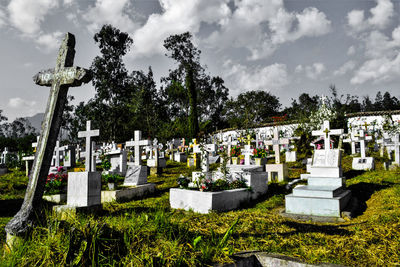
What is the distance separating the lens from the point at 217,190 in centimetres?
683

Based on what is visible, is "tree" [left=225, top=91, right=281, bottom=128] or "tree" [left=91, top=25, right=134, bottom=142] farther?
"tree" [left=225, top=91, right=281, bottom=128]

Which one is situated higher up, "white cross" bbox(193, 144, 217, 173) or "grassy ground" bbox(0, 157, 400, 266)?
"white cross" bbox(193, 144, 217, 173)

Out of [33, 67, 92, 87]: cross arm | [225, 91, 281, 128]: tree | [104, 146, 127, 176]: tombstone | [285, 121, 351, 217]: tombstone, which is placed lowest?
[285, 121, 351, 217]: tombstone

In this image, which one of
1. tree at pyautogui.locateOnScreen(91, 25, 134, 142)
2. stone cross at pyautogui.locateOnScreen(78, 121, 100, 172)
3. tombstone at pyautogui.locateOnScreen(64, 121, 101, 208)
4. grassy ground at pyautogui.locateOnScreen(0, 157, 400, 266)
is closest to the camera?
grassy ground at pyautogui.locateOnScreen(0, 157, 400, 266)

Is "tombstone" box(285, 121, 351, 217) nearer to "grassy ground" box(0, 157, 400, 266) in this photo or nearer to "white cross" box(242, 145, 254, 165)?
"grassy ground" box(0, 157, 400, 266)

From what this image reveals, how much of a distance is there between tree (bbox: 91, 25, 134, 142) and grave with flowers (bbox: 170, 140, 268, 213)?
25.3 m

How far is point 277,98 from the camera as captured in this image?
4847 centimetres

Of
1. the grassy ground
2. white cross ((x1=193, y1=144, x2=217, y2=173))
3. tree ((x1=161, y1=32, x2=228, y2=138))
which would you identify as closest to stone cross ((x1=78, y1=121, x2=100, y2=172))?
the grassy ground

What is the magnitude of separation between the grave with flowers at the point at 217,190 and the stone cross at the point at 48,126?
3665 millimetres

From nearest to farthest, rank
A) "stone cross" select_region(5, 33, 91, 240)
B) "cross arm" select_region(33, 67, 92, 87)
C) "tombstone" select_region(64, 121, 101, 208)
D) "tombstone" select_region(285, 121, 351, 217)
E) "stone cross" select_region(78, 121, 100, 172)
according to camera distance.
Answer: "stone cross" select_region(5, 33, 91, 240) < "cross arm" select_region(33, 67, 92, 87) < "tombstone" select_region(285, 121, 351, 217) < "tombstone" select_region(64, 121, 101, 208) < "stone cross" select_region(78, 121, 100, 172)

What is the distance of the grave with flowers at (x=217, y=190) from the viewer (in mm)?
6211

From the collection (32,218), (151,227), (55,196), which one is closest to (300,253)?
(151,227)

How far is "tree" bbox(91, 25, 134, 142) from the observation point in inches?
1215

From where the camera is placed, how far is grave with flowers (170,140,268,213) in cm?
621
